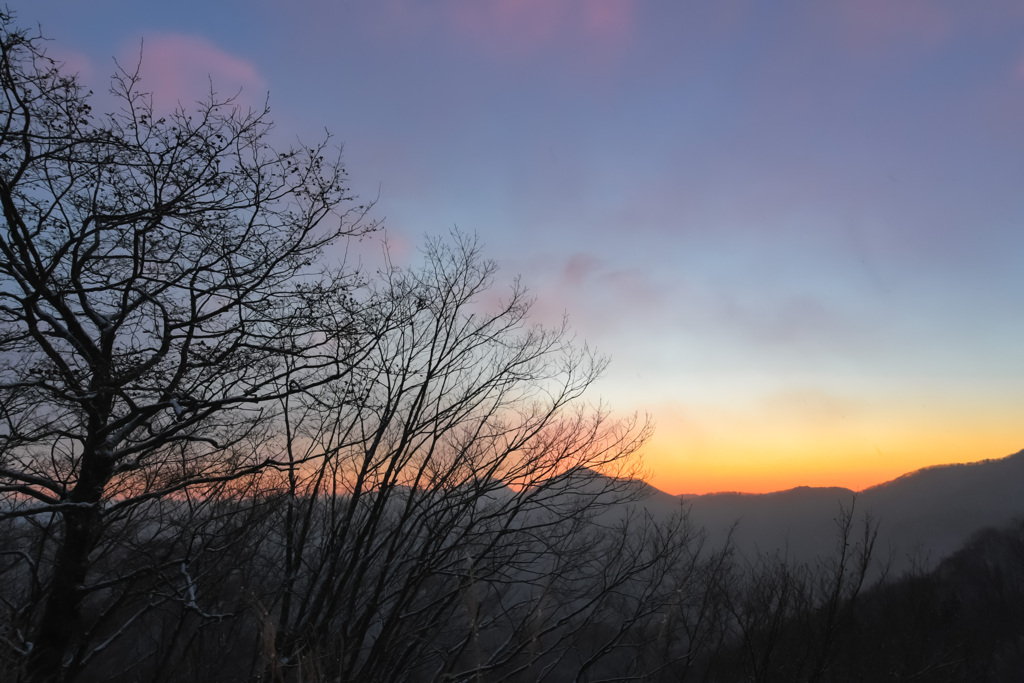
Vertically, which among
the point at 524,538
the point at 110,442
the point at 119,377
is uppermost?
the point at 119,377

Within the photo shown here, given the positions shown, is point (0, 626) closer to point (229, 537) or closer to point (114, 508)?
point (114, 508)

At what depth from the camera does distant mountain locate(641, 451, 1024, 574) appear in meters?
54.6

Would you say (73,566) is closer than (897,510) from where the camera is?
Yes

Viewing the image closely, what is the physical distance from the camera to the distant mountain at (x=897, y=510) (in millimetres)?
54625

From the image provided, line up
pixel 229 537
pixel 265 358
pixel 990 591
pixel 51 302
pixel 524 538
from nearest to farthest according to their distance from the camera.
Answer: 1. pixel 51 302
2. pixel 265 358
3. pixel 229 537
4. pixel 524 538
5. pixel 990 591

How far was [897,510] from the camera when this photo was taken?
60219 mm

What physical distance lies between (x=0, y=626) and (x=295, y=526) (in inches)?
137

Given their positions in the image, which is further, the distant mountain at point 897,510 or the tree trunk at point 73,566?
the distant mountain at point 897,510

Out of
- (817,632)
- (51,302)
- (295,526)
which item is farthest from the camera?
(817,632)

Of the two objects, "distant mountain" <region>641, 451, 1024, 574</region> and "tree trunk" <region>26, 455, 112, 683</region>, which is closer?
"tree trunk" <region>26, 455, 112, 683</region>

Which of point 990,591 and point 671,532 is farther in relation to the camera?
point 990,591

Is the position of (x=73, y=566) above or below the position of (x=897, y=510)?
below

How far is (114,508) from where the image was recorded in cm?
691

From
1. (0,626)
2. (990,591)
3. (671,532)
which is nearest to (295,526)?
(0,626)
